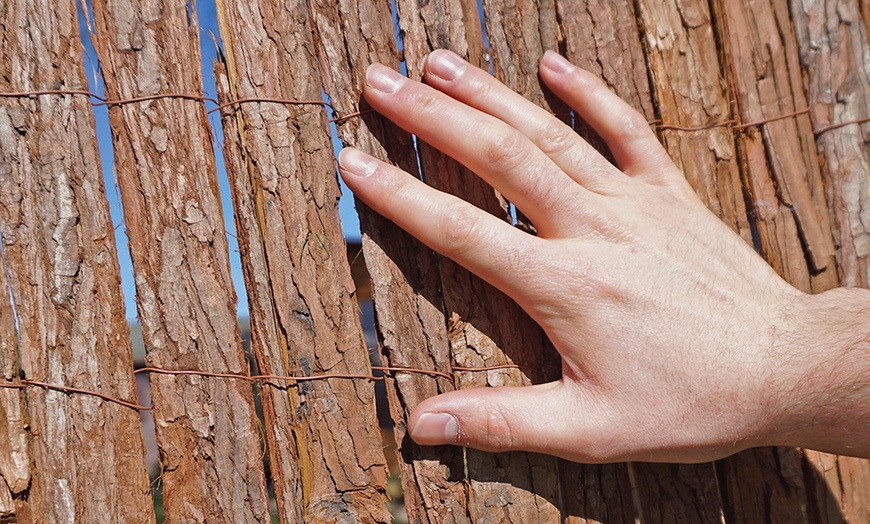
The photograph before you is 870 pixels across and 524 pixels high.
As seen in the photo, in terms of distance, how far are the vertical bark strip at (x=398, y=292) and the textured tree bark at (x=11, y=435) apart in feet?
3.27

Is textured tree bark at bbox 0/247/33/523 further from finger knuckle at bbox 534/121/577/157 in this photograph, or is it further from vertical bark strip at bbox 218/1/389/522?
finger knuckle at bbox 534/121/577/157

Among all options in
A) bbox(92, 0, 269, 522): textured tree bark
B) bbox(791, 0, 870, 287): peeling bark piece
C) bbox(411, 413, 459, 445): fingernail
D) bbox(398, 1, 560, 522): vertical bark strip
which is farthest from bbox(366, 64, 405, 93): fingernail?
bbox(791, 0, 870, 287): peeling bark piece

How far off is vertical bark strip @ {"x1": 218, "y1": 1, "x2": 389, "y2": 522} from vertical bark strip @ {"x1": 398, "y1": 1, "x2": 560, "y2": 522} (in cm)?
31

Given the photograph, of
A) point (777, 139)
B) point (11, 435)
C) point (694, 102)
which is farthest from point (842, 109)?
point (11, 435)

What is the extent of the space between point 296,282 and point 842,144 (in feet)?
6.82

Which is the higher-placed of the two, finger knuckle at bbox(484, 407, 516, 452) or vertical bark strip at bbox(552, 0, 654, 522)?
vertical bark strip at bbox(552, 0, 654, 522)

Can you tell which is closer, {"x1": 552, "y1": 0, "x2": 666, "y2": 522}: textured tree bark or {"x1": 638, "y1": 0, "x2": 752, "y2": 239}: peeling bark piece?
{"x1": 552, "y1": 0, "x2": 666, "y2": 522}: textured tree bark

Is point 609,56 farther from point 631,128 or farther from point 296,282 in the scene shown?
point 296,282

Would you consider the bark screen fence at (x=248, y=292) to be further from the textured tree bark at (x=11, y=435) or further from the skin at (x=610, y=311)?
the skin at (x=610, y=311)

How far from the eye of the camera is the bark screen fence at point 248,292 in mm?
1873

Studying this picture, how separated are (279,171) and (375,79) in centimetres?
42

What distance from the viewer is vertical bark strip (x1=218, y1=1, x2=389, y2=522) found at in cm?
196

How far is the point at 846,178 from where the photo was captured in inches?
92.7

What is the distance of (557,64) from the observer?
213 centimetres
